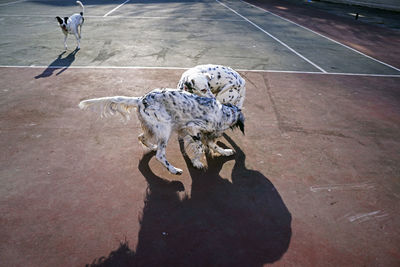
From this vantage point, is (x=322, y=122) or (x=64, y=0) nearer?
(x=322, y=122)

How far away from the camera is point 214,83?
5.75m

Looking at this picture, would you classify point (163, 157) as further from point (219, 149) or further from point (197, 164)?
point (219, 149)

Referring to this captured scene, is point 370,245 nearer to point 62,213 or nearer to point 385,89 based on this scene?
point 62,213

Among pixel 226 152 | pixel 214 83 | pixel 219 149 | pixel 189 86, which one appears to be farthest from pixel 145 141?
pixel 214 83

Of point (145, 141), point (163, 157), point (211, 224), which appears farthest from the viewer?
point (145, 141)

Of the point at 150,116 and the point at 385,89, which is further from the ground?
the point at 150,116

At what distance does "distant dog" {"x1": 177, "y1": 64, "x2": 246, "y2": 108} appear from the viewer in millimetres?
5422

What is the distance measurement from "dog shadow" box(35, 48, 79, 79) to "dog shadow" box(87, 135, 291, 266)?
6.49 metres

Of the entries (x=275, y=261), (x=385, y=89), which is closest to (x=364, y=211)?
(x=275, y=261)

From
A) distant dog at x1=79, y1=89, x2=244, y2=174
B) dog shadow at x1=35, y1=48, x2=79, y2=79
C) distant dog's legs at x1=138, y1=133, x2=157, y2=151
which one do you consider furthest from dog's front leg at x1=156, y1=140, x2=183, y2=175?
dog shadow at x1=35, y1=48, x2=79, y2=79

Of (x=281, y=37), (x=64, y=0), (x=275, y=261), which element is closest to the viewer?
(x=275, y=261)

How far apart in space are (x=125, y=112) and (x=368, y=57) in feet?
41.7

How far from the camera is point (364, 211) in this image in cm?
456

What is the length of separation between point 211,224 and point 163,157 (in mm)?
1563
